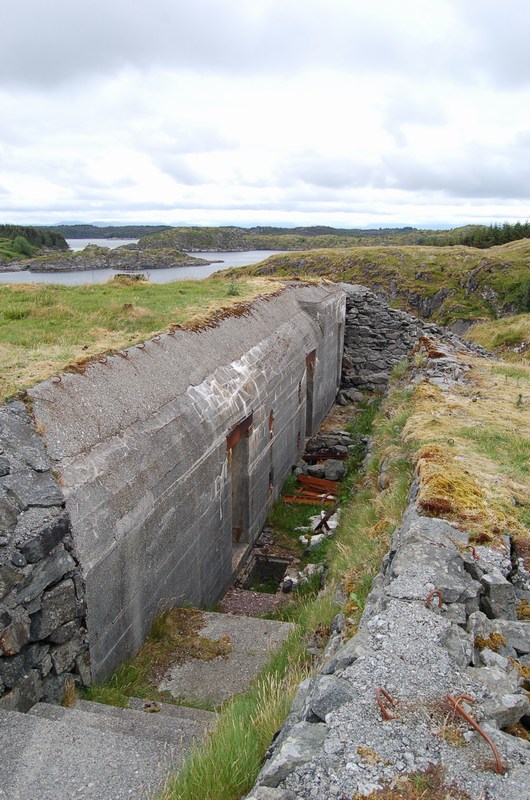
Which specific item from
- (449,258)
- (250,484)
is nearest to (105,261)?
(449,258)

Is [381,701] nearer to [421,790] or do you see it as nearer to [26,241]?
[421,790]

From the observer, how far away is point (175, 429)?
5926mm

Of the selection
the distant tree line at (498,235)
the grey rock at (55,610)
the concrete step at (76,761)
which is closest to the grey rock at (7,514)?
the grey rock at (55,610)

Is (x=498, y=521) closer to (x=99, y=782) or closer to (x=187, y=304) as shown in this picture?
(x=99, y=782)

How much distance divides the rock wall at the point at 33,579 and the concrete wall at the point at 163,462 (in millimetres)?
119

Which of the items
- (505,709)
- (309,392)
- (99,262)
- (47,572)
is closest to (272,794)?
(505,709)

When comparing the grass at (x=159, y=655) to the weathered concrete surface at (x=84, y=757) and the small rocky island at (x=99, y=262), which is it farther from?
the small rocky island at (x=99, y=262)

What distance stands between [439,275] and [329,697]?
3690cm

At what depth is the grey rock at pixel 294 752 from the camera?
2.39 metres

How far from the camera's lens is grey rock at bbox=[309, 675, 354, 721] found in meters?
2.71

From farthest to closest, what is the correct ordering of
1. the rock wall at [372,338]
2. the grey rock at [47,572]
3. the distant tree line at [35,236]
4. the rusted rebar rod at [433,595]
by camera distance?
the distant tree line at [35,236] → the rock wall at [372,338] → the grey rock at [47,572] → the rusted rebar rod at [433,595]

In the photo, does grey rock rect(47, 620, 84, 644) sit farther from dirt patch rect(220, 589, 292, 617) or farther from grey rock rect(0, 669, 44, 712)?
dirt patch rect(220, 589, 292, 617)

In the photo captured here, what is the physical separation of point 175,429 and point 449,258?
123 ft

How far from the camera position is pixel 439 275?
36906mm
